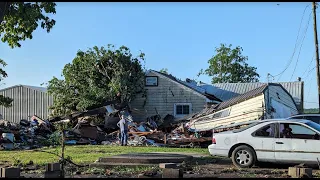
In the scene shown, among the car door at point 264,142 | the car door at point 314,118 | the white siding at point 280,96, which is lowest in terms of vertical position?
the car door at point 264,142

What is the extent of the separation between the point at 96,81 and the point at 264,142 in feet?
78.0

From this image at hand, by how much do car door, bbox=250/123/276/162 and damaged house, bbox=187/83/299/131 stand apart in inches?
422

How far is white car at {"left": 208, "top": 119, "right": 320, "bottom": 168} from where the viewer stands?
39.4 feet

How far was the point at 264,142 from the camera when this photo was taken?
40.9ft

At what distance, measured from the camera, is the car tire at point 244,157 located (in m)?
12.4

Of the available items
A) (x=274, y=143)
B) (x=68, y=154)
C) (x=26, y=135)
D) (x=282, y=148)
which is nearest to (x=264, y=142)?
(x=274, y=143)

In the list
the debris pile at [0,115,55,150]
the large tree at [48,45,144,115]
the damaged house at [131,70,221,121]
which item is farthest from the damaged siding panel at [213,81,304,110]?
the debris pile at [0,115,55,150]

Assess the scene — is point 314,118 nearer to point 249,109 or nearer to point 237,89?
point 249,109

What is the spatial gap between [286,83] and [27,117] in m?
26.1

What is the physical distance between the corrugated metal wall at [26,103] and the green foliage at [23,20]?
83.8 ft

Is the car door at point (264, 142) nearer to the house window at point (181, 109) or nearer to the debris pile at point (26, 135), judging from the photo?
the debris pile at point (26, 135)

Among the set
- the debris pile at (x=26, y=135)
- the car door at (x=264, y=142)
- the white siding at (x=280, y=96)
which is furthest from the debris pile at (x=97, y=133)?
the car door at (x=264, y=142)

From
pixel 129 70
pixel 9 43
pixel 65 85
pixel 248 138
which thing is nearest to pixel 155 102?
pixel 129 70

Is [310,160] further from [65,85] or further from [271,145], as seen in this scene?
[65,85]
